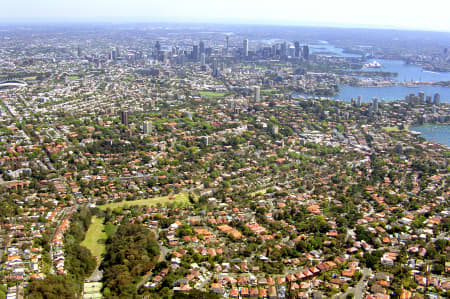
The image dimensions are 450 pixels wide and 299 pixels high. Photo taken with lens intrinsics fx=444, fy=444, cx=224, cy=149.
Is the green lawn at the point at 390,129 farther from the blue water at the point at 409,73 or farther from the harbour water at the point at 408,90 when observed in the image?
the blue water at the point at 409,73

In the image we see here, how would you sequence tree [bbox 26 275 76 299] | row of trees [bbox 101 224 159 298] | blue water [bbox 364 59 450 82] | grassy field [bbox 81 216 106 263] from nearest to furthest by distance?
tree [bbox 26 275 76 299], row of trees [bbox 101 224 159 298], grassy field [bbox 81 216 106 263], blue water [bbox 364 59 450 82]

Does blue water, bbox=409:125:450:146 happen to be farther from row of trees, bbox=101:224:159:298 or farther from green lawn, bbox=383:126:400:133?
row of trees, bbox=101:224:159:298

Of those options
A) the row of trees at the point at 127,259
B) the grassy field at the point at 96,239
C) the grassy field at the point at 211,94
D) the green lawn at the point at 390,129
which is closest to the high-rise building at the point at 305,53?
the grassy field at the point at 211,94

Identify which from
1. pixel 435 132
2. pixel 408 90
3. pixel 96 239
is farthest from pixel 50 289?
pixel 408 90

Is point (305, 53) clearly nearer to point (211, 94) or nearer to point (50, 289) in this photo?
point (211, 94)

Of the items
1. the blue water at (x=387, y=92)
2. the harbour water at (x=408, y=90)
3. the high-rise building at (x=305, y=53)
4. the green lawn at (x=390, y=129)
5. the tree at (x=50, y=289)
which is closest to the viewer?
the tree at (x=50, y=289)

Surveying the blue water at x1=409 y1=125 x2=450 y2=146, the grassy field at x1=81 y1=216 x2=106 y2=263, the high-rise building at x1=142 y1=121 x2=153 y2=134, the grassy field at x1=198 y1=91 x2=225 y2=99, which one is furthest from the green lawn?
the grassy field at x1=81 y1=216 x2=106 y2=263

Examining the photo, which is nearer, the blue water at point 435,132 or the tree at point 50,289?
the tree at point 50,289
